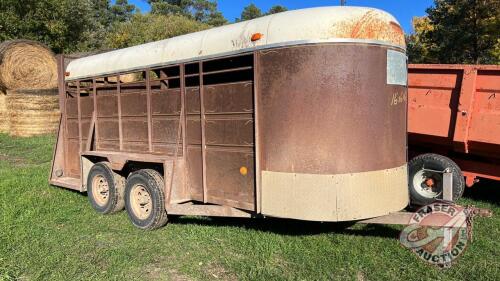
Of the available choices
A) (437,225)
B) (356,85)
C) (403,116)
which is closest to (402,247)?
(437,225)

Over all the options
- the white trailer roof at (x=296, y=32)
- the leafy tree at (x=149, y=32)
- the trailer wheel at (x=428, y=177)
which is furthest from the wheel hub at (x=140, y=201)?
the leafy tree at (x=149, y=32)

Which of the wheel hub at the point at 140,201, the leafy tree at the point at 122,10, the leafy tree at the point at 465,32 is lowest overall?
the wheel hub at the point at 140,201

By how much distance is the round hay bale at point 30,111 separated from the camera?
47.2 ft

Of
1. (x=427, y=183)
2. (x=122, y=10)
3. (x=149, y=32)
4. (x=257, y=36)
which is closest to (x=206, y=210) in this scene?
(x=257, y=36)

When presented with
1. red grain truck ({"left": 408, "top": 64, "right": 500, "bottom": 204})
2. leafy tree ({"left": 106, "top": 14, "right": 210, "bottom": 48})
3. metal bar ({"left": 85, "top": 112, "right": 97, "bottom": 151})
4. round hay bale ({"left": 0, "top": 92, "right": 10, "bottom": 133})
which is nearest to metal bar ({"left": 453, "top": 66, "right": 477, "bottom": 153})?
red grain truck ({"left": 408, "top": 64, "right": 500, "bottom": 204})

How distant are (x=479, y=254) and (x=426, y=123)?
109 inches

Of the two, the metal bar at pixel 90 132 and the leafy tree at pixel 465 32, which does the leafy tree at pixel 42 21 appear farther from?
the leafy tree at pixel 465 32

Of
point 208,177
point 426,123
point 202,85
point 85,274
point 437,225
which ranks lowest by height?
point 85,274

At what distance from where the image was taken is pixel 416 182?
7.09 m

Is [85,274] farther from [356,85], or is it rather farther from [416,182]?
[416,182]

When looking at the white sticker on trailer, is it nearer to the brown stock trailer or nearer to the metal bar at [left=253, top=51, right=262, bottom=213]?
the brown stock trailer

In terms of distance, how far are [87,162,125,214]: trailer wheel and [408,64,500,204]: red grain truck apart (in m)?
4.33

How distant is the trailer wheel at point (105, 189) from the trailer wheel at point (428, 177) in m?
4.28

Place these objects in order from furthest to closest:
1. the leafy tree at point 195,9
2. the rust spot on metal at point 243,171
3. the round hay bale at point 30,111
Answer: the leafy tree at point 195,9 → the round hay bale at point 30,111 → the rust spot on metal at point 243,171
